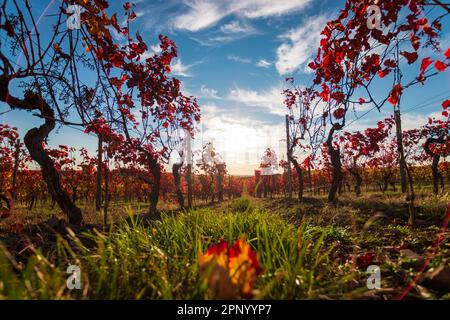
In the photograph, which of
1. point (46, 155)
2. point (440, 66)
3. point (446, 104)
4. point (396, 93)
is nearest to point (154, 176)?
point (46, 155)

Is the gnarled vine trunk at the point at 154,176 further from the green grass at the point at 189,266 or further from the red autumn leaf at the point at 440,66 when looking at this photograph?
the red autumn leaf at the point at 440,66

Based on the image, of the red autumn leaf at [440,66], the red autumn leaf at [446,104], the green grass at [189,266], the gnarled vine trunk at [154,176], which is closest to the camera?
the green grass at [189,266]

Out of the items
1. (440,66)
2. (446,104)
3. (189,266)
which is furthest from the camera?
(446,104)

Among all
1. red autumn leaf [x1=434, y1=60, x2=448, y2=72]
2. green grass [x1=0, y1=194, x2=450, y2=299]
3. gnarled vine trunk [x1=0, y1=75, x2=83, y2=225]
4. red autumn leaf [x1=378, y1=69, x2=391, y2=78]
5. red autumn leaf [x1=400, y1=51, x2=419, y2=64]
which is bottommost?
green grass [x1=0, y1=194, x2=450, y2=299]

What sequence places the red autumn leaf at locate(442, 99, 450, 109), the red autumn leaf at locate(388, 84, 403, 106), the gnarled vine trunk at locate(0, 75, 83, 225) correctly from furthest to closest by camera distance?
the gnarled vine trunk at locate(0, 75, 83, 225) → the red autumn leaf at locate(442, 99, 450, 109) → the red autumn leaf at locate(388, 84, 403, 106)

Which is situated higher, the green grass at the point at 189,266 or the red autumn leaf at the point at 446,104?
the red autumn leaf at the point at 446,104

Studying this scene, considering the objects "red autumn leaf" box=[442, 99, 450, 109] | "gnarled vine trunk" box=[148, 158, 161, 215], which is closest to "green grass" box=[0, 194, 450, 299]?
"red autumn leaf" box=[442, 99, 450, 109]

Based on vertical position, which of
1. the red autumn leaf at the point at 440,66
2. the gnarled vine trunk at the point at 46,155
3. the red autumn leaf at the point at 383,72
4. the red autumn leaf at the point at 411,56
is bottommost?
the gnarled vine trunk at the point at 46,155

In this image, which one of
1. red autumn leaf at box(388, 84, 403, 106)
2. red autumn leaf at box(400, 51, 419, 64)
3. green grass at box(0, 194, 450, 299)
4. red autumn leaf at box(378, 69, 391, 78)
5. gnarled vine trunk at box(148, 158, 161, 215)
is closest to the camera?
green grass at box(0, 194, 450, 299)

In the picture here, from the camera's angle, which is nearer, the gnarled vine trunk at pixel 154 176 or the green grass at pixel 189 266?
the green grass at pixel 189 266

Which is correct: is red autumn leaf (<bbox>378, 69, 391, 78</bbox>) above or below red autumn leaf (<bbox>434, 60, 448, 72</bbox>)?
above

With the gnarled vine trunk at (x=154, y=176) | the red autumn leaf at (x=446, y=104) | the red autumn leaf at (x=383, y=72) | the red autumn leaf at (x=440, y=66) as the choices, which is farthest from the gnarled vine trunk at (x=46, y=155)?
the red autumn leaf at (x=446, y=104)

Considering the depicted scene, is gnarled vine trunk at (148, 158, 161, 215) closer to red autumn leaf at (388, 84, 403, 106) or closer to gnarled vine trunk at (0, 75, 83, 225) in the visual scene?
gnarled vine trunk at (0, 75, 83, 225)

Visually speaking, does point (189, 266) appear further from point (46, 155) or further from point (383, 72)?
point (46, 155)
